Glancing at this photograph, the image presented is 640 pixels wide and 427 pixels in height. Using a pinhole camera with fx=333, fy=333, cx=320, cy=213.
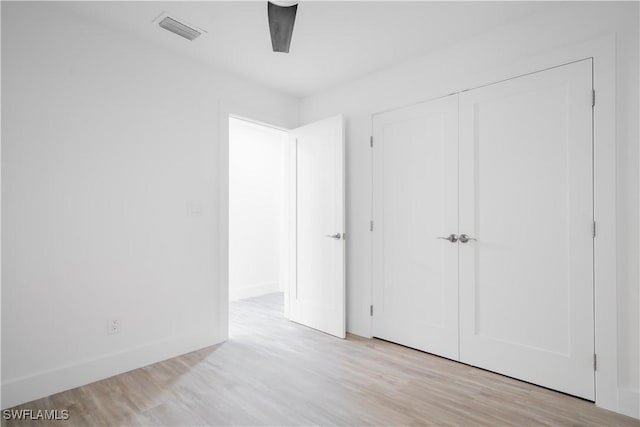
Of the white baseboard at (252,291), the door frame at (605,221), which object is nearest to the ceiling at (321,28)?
the door frame at (605,221)

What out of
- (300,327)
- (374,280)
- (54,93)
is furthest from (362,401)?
(54,93)

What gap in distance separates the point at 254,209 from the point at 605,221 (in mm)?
4096

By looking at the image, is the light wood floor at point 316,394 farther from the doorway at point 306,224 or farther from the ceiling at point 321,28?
the ceiling at point 321,28

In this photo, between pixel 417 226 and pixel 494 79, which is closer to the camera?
pixel 494 79

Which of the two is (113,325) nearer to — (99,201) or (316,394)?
(99,201)

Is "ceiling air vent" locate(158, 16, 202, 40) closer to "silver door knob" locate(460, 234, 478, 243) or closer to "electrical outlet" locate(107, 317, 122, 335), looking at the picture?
"electrical outlet" locate(107, 317, 122, 335)

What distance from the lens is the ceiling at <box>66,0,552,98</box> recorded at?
7.14ft

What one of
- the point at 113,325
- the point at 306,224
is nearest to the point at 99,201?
the point at 113,325

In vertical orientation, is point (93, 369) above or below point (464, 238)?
below

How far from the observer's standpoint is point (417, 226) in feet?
9.41

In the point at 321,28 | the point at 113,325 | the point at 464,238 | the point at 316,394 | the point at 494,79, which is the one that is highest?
the point at 321,28

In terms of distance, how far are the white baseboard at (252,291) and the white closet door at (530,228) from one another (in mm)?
3112

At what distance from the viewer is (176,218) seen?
2791 millimetres

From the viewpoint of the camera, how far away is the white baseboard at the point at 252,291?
4.70 metres
